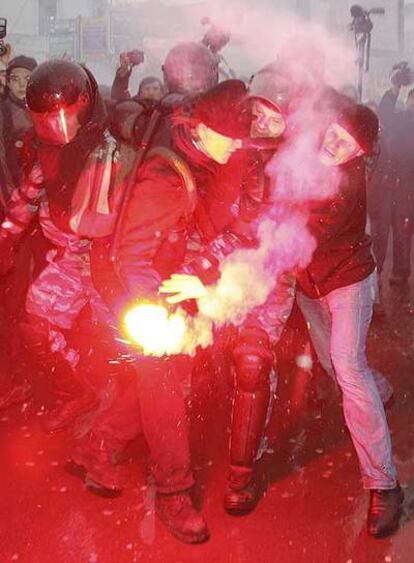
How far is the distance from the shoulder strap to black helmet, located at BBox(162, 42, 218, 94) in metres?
1.49

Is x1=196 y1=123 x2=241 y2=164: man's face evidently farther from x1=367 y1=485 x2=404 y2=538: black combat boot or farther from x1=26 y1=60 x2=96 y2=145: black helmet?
x1=367 y1=485 x2=404 y2=538: black combat boot

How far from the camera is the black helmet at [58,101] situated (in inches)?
136

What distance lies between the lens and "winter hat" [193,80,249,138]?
3127mm

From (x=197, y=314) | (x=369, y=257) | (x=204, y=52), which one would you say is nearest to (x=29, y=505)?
(x=197, y=314)

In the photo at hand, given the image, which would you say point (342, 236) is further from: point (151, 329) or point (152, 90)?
point (152, 90)

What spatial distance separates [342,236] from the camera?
10.9ft

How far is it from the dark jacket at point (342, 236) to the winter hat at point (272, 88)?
0.67 metres

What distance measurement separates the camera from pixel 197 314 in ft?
12.2

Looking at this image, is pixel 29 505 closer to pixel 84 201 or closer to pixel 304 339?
pixel 84 201

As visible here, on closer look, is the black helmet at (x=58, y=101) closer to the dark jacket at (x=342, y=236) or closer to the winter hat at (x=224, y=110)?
the winter hat at (x=224, y=110)

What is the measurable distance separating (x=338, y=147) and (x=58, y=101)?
143 cm

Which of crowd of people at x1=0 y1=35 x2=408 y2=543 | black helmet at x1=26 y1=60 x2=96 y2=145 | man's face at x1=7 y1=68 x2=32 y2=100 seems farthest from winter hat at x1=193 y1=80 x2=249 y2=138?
man's face at x1=7 y1=68 x2=32 y2=100

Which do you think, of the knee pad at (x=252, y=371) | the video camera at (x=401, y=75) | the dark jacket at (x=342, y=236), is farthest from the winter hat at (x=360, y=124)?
the video camera at (x=401, y=75)

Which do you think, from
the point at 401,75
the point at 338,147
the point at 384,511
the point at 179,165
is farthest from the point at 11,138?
the point at 401,75
